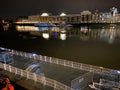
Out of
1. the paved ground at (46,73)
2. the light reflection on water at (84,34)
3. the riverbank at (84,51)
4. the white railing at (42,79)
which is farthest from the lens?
the light reflection on water at (84,34)

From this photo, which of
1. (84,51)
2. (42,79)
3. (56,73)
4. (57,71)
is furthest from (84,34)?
(42,79)

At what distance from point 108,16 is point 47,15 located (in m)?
54.3

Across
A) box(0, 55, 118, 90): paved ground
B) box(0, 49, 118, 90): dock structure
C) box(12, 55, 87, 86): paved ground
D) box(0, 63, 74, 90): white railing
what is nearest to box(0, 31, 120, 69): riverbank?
box(0, 49, 118, 90): dock structure

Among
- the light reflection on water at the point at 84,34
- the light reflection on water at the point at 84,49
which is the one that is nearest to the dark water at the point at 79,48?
the light reflection on water at the point at 84,49

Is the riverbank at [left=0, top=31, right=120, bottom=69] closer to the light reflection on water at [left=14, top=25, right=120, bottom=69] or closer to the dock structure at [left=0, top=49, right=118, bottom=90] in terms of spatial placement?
the light reflection on water at [left=14, top=25, right=120, bottom=69]

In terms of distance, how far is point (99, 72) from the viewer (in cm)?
1229

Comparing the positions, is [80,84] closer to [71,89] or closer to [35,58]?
[71,89]

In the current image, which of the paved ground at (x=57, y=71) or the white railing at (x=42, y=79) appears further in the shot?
the paved ground at (x=57, y=71)

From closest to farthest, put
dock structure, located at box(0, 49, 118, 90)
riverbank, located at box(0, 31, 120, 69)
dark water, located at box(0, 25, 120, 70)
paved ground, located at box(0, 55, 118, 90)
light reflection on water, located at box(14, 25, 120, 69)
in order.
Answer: dock structure, located at box(0, 49, 118, 90) → paved ground, located at box(0, 55, 118, 90) → riverbank, located at box(0, 31, 120, 69) → light reflection on water, located at box(14, 25, 120, 69) → dark water, located at box(0, 25, 120, 70)

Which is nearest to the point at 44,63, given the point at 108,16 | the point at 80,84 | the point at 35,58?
the point at 35,58

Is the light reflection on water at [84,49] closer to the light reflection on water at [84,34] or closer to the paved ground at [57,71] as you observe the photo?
the light reflection on water at [84,34]

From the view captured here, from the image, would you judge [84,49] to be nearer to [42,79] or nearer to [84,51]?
[84,51]

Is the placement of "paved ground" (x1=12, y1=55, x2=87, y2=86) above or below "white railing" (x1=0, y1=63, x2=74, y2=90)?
below

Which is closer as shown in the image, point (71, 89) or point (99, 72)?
point (71, 89)
